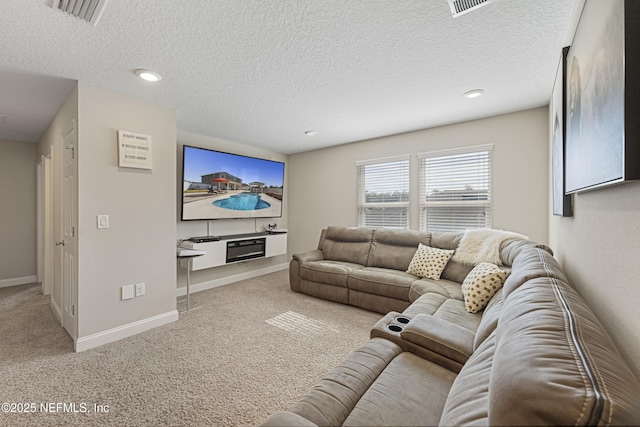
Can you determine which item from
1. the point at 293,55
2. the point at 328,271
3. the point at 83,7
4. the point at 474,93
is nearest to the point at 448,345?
the point at 293,55

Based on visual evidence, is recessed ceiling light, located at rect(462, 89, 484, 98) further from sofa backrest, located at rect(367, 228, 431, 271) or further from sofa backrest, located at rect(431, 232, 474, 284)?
sofa backrest, located at rect(367, 228, 431, 271)

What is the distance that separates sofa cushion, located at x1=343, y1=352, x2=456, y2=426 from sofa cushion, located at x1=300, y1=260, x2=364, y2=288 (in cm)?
209

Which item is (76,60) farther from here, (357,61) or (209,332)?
(209,332)

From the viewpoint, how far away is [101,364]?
86.1 inches

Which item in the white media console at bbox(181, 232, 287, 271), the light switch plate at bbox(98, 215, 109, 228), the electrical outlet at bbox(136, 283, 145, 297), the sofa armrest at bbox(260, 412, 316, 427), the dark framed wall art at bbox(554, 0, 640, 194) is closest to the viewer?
the dark framed wall art at bbox(554, 0, 640, 194)

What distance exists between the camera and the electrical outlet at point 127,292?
2.67 metres

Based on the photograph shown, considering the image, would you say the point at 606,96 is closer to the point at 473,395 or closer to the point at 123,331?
the point at 473,395

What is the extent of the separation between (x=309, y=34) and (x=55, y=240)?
369cm

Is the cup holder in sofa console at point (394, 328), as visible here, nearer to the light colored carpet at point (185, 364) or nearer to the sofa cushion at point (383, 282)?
the light colored carpet at point (185, 364)

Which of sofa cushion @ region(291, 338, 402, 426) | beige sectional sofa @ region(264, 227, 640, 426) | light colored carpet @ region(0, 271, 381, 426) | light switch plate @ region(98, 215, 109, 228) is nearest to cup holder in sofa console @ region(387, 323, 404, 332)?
beige sectional sofa @ region(264, 227, 640, 426)

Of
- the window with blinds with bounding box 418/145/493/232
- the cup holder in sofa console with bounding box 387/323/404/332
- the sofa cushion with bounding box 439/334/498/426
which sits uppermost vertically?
the window with blinds with bounding box 418/145/493/232

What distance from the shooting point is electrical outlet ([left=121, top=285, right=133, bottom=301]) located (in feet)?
8.77

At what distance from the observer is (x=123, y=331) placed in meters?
2.65

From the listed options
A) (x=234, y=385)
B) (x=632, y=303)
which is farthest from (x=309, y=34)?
(x=234, y=385)
